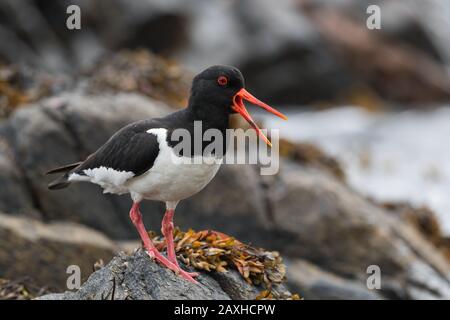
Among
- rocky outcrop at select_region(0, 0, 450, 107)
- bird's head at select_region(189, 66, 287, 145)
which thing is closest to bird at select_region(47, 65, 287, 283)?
bird's head at select_region(189, 66, 287, 145)

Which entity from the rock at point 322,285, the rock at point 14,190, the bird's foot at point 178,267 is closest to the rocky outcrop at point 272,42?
the rock at point 14,190

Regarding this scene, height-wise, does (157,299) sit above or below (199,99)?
below

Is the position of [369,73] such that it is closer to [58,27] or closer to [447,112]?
[447,112]

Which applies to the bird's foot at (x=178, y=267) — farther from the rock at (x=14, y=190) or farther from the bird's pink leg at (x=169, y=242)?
the rock at (x=14, y=190)

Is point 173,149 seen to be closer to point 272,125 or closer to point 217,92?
point 217,92

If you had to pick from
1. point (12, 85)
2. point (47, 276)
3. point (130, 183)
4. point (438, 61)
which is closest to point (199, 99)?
point (130, 183)

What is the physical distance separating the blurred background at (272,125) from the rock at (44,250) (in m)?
0.02

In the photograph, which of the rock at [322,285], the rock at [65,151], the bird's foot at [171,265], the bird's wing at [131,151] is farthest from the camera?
the rock at [65,151]

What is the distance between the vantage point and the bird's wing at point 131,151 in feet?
20.8

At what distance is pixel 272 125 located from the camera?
19141 mm

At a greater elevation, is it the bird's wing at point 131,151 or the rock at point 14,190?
the bird's wing at point 131,151

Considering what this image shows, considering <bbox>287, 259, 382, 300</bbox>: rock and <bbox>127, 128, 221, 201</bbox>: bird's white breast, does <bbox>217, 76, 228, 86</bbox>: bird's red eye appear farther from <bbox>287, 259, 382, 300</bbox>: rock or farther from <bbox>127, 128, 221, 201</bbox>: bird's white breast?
<bbox>287, 259, 382, 300</bbox>: rock

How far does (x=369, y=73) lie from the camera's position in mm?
21594

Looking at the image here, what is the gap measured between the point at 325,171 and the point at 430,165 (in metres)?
6.61
